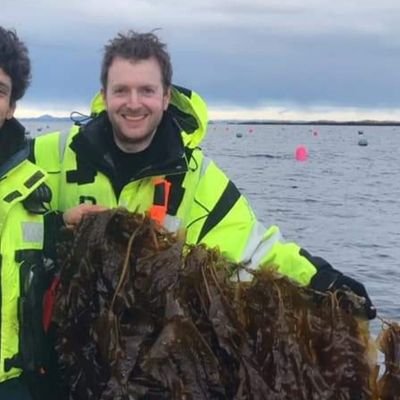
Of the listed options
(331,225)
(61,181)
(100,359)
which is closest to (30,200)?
(61,181)

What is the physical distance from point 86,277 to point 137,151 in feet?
3.01

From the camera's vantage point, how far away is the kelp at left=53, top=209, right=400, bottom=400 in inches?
174

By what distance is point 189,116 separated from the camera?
564cm

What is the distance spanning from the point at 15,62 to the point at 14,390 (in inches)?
60.4

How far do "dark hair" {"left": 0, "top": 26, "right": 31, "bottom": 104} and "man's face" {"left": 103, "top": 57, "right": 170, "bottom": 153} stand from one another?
45 cm

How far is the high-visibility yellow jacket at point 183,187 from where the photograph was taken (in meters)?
5.28

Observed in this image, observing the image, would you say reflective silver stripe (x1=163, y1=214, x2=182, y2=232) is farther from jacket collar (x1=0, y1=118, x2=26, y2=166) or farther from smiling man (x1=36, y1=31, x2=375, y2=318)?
jacket collar (x1=0, y1=118, x2=26, y2=166)

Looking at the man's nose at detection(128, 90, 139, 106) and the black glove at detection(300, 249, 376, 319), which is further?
the man's nose at detection(128, 90, 139, 106)

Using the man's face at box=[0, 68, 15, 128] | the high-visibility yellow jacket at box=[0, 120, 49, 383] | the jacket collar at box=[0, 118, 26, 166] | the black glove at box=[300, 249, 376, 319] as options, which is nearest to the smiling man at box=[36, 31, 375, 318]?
the black glove at box=[300, 249, 376, 319]

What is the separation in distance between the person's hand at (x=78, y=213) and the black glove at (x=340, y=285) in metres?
1.04

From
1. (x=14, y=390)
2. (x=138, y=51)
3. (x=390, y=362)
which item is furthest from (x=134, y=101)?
(x=390, y=362)

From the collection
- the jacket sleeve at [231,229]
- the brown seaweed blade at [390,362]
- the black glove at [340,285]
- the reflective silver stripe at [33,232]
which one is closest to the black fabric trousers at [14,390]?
the reflective silver stripe at [33,232]

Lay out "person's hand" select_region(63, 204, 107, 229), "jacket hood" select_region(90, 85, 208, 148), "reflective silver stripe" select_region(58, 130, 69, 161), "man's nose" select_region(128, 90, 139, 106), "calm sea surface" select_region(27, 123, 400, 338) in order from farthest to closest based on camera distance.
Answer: "calm sea surface" select_region(27, 123, 400, 338) → "jacket hood" select_region(90, 85, 208, 148) → "reflective silver stripe" select_region(58, 130, 69, 161) → "man's nose" select_region(128, 90, 139, 106) → "person's hand" select_region(63, 204, 107, 229)

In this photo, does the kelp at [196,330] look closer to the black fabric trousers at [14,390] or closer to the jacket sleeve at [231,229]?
the black fabric trousers at [14,390]
